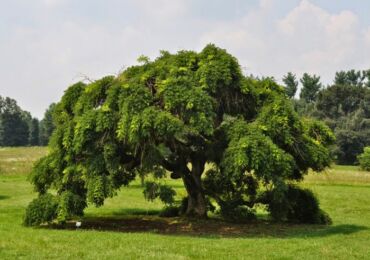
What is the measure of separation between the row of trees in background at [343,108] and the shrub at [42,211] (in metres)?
54.5

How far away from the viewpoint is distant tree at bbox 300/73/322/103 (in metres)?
117

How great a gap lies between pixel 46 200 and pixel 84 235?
11.2 ft

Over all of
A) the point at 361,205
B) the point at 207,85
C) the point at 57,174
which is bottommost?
the point at 361,205

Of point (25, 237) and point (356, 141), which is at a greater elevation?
point (356, 141)

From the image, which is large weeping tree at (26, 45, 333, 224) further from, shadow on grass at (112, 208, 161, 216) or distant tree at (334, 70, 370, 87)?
distant tree at (334, 70, 370, 87)

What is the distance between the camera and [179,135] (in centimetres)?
1582

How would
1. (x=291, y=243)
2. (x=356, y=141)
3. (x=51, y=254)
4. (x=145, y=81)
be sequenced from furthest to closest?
(x=356, y=141) → (x=145, y=81) → (x=291, y=243) → (x=51, y=254)

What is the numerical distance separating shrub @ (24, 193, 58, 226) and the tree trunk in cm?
502

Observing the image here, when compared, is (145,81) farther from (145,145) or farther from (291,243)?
(291,243)

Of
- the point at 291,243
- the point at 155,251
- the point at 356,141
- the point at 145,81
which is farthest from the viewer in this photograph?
the point at 356,141

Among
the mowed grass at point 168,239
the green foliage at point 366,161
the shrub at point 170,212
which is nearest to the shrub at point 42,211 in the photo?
the mowed grass at point 168,239

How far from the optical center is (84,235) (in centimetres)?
1455

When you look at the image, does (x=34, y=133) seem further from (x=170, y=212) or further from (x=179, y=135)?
(x=179, y=135)

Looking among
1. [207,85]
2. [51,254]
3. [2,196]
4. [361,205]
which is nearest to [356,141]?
[361,205]
